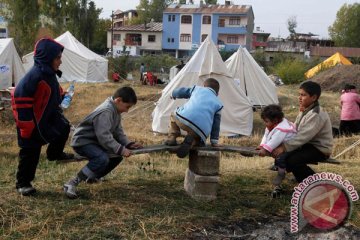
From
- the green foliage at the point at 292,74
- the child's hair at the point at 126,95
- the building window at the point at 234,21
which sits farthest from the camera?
the building window at the point at 234,21

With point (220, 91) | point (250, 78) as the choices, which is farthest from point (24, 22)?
point (220, 91)

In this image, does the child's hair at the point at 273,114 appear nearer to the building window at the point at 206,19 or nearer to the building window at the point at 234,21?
the building window at the point at 206,19

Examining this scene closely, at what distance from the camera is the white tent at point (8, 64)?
19.3 meters

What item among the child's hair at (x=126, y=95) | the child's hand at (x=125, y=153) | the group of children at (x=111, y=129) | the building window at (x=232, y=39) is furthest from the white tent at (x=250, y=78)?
the building window at (x=232, y=39)

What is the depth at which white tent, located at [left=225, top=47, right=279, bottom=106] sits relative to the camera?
640 inches

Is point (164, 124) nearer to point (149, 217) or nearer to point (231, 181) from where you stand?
point (231, 181)

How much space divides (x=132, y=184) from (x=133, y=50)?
54884 mm

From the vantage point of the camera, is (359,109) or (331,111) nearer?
(359,109)

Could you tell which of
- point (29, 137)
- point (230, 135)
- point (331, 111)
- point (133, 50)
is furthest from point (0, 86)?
point (133, 50)

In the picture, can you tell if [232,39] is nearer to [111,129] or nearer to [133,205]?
[111,129]

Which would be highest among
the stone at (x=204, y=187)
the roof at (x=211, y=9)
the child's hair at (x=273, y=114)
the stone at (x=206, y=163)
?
the roof at (x=211, y=9)

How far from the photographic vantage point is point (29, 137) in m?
4.05
